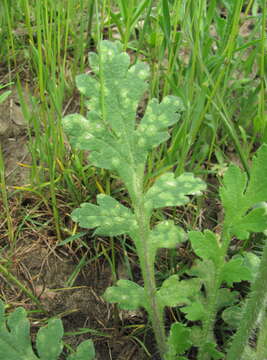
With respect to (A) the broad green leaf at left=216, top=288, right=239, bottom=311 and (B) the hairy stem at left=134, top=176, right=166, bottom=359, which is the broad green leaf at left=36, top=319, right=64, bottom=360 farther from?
(A) the broad green leaf at left=216, top=288, right=239, bottom=311

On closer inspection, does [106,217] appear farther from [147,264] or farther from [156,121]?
[156,121]

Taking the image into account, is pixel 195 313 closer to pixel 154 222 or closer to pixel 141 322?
pixel 141 322

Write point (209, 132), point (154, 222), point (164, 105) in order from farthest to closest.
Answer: point (209, 132)
point (154, 222)
point (164, 105)

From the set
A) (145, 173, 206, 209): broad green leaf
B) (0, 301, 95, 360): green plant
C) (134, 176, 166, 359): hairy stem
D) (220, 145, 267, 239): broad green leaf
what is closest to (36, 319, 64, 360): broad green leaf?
(0, 301, 95, 360): green plant

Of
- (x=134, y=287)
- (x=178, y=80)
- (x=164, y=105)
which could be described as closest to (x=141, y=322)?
(x=134, y=287)

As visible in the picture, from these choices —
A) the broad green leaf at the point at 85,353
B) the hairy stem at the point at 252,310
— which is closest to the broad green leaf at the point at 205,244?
the hairy stem at the point at 252,310

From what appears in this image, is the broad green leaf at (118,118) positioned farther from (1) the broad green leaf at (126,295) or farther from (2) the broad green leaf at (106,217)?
(1) the broad green leaf at (126,295)

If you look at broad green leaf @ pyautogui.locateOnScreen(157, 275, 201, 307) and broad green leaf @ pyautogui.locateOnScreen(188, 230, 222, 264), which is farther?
broad green leaf @ pyautogui.locateOnScreen(157, 275, 201, 307)
